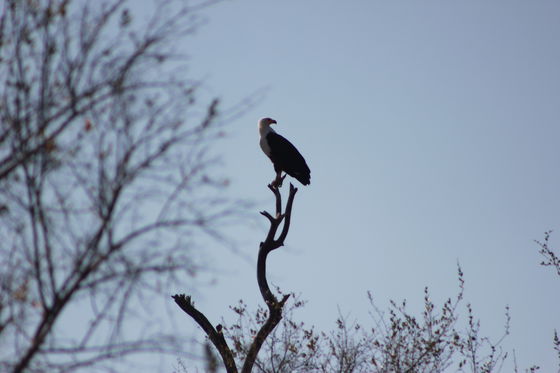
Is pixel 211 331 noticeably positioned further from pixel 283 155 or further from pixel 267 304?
pixel 283 155

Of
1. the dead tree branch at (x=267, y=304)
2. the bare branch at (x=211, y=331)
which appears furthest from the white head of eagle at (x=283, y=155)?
the bare branch at (x=211, y=331)

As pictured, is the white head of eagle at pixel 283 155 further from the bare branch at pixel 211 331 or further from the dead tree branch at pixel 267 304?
the bare branch at pixel 211 331

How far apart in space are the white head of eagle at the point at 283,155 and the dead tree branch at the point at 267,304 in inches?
69.5

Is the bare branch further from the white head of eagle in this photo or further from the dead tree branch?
the white head of eagle

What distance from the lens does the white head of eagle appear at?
10.2m

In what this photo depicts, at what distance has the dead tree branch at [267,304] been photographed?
7.51 meters

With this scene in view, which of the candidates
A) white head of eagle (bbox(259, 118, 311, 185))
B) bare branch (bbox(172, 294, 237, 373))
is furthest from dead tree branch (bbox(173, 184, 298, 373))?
white head of eagle (bbox(259, 118, 311, 185))

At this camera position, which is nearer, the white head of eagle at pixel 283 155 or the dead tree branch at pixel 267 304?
the dead tree branch at pixel 267 304

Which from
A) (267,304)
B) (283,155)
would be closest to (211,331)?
(267,304)

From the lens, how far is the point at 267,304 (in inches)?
301

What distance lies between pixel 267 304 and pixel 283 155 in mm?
3158

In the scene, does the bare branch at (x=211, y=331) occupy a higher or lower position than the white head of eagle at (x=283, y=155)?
lower

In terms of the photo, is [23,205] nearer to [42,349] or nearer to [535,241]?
[42,349]

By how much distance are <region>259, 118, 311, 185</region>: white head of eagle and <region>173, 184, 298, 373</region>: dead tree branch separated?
5.79ft
